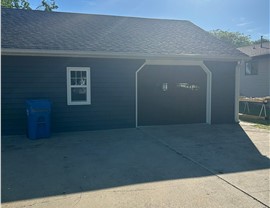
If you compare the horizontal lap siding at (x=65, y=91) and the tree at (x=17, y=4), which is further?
the tree at (x=17, y=4)

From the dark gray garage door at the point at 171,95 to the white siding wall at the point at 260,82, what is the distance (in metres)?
10.4

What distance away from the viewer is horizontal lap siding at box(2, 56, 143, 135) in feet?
29.8

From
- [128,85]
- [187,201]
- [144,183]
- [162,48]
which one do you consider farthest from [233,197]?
[162,48]

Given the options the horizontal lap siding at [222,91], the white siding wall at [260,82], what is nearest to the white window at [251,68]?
the white siding wall at [260,82]

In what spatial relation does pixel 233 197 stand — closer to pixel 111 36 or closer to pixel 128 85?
pixel 128 85

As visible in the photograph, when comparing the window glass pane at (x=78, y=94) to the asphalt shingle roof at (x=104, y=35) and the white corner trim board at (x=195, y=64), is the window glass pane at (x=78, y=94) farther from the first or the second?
Answer: the white corner trim board at (x=195, y=64)

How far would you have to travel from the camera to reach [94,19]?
1302 cm

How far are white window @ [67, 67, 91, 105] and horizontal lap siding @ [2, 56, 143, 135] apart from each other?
136 mm

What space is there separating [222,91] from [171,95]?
2.08m

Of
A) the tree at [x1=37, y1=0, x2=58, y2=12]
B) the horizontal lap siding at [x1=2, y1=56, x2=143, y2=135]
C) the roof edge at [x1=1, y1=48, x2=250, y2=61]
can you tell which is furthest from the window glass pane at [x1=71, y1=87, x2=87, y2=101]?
the tree at [x1=37, y1=0, x2=58, y2=12]

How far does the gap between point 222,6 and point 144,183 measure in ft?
33.7

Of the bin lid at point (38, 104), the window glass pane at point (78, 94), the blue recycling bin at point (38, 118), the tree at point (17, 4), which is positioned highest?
the tree at point (17, 4)

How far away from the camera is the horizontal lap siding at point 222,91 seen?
11.2 metres

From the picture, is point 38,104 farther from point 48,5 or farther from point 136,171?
point 48,5
